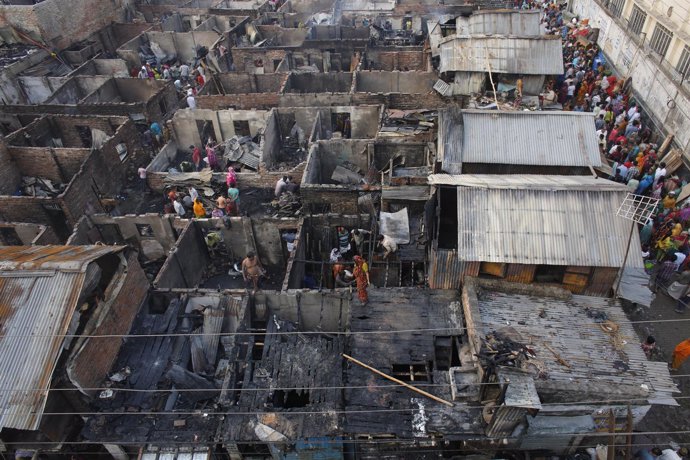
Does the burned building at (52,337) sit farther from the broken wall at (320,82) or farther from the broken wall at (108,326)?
the broken wall at (320,82)

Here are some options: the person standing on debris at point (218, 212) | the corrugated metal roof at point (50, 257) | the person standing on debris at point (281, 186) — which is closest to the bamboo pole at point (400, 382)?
the corrugated metal roof at point (50, 257)

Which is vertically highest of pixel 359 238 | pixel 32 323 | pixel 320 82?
pixel 32 323

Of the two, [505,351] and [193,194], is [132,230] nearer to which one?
[193,194]

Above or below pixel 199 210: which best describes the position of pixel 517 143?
above

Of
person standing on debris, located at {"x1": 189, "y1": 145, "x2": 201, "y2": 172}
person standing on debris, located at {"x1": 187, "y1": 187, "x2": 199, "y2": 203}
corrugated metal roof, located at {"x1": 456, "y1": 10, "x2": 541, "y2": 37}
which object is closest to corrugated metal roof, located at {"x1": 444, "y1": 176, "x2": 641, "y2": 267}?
person standing on debris, located at {"x1": 187, "y1": 187, "x2": 199, "y2": 203}

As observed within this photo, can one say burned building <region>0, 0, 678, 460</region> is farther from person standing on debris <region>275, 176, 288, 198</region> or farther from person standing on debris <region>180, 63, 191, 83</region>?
person standing on debris <region>180, 63, 191, 83</region>

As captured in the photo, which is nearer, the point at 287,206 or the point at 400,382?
the point at 400,382

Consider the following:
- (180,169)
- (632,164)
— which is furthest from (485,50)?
(180,169)

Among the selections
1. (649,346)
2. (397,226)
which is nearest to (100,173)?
(397,226)
